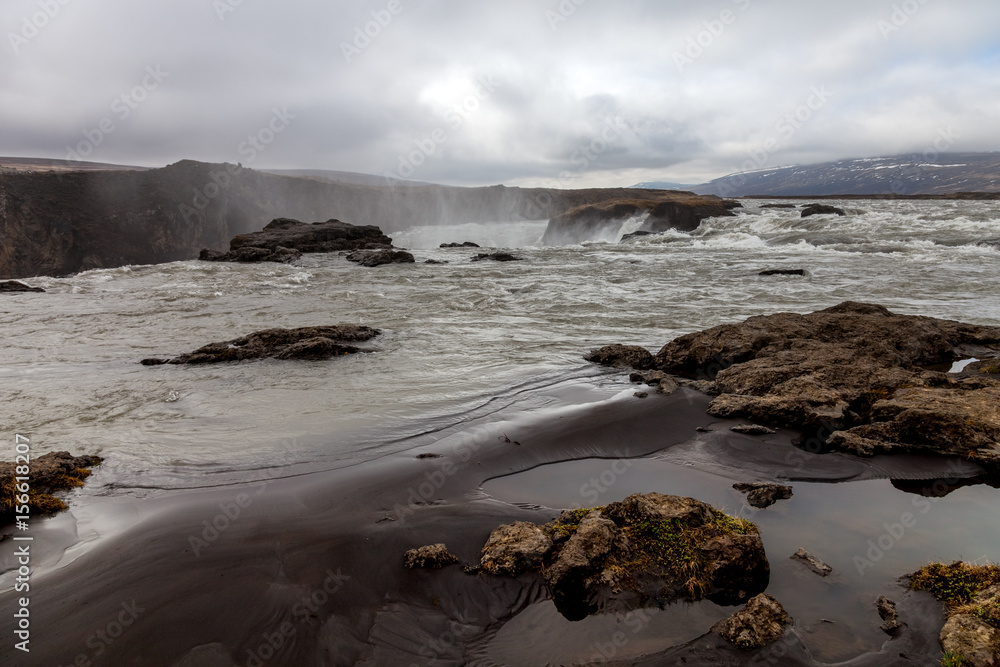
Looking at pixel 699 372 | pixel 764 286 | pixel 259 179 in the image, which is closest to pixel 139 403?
pixel 699 372

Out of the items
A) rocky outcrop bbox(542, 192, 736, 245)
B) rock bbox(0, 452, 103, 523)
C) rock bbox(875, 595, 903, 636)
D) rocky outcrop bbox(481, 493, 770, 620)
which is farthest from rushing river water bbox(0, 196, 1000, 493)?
rocky outcrop bbox(542, 192, 736, 245)

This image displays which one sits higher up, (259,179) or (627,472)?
(259,179)

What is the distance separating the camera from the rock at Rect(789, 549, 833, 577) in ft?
11.3

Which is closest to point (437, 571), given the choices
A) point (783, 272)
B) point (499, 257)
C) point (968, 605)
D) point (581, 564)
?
point (581, 564)

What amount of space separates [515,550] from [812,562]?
2.06 metres

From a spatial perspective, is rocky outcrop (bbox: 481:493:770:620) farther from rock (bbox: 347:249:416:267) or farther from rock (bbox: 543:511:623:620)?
rock (bbox: 347:249:416:267)

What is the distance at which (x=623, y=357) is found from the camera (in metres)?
9.01

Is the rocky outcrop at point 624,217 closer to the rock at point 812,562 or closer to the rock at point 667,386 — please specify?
the rock at point 667,386

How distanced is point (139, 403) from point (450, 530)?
237 inches

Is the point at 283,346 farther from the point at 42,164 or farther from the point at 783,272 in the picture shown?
the point at 42,164

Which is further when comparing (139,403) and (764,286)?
(764,286)

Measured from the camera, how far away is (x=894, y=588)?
328 centimetres

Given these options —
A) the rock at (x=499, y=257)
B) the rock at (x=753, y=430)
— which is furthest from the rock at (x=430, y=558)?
the rock at (x=499, y=257)

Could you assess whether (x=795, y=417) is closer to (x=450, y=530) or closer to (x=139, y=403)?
(x=450, y=530)
